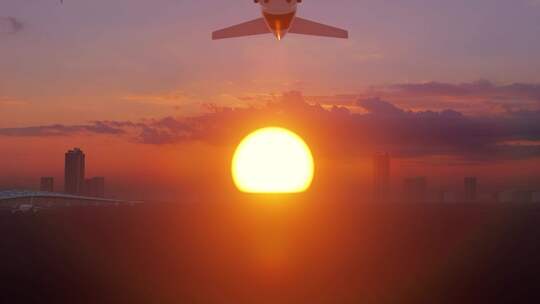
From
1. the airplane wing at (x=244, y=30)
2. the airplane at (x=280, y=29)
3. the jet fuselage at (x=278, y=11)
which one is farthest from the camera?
the airplane wing at (x=244, y=30)

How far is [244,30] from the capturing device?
8512cm

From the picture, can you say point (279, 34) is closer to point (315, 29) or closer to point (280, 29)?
point (280, 29)

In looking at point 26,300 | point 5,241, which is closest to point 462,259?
point 26,300

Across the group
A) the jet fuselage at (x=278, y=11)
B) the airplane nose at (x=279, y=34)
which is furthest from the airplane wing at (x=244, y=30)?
the jet fuselage at (x=278, y=11)

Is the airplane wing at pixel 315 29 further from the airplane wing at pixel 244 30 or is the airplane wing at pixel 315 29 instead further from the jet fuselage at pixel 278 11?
the jet fuselage at pixel 278 11

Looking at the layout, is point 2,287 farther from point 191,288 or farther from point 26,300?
point 191,288

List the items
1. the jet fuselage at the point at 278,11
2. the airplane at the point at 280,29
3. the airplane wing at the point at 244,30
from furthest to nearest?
1. the airplane wing at the point at 244,30
2. the airplane at the point at 280,29
3. the jet fuselage at the point at 278,11

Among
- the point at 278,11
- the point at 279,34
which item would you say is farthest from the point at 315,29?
the point at 278,11

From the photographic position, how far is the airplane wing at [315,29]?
276 ft

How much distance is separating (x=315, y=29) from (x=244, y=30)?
10.0m

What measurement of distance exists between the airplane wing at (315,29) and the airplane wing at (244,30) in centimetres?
447

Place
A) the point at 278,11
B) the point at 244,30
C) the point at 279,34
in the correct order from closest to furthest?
the point at 278,11, the point at 279,34, the point at 244,30

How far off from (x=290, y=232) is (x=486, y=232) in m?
62.5

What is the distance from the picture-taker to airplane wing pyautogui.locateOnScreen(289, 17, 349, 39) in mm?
84188
